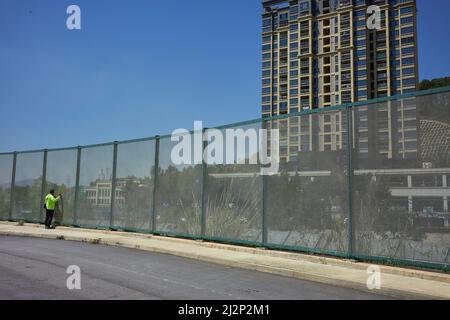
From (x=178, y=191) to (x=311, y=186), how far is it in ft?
16.7

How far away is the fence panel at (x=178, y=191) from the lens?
13.0 metres

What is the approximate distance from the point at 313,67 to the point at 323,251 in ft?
556

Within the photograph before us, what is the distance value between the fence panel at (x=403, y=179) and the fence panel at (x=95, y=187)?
9965 mm

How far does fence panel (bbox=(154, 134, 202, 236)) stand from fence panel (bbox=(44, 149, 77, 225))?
5149 mm

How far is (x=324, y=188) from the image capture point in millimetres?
9633

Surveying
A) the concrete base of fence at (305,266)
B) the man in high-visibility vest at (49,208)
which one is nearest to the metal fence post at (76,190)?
the man in high-visibility vest at (49,208)

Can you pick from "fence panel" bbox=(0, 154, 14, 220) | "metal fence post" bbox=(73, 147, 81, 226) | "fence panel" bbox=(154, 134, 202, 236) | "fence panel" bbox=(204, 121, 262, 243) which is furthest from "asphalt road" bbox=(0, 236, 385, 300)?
"fence panel" bbox=(0, 154, 14, 220)

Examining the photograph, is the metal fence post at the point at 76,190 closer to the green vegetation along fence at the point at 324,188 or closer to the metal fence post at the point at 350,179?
the green vegetation along fence at the point at 324,188

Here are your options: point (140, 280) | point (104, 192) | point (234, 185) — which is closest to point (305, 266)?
point (140, 280)

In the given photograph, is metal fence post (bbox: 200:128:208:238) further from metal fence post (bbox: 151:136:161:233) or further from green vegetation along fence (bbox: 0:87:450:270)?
metal fence post (bbox: 151:136:161:233)

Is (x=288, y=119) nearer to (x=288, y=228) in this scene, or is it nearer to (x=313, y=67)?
(x=288, y=228)

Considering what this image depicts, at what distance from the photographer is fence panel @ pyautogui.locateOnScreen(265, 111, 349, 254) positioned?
939cm

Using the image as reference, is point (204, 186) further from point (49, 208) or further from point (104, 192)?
point (49, 208)
